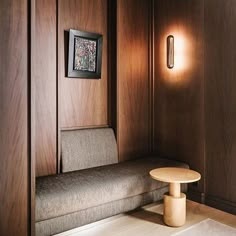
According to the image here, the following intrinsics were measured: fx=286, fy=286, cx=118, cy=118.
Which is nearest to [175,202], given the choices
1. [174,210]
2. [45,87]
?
[174,210]

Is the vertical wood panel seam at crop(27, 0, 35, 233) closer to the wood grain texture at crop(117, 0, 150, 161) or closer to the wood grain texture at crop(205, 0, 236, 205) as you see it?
the wood grain texture at crop(117, 0, 150, 161)

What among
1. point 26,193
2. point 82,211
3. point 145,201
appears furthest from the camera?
point 145,201

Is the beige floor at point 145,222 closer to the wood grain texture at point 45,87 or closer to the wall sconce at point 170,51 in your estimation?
the wood grain texture at point 45,87

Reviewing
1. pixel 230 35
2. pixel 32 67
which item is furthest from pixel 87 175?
pixel 230 35

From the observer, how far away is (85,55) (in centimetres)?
296

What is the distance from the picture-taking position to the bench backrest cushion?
9.16ft

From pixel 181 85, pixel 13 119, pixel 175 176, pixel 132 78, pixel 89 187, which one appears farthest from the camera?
pixel 132 78

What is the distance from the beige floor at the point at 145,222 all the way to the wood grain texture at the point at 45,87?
69cm

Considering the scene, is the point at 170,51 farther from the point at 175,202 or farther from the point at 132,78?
the point at 175,202

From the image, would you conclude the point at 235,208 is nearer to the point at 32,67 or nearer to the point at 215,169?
the point at 215,169

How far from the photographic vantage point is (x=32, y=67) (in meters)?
1.83

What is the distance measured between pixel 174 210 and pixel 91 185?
72 centimetres

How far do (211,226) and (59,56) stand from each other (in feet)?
6.77

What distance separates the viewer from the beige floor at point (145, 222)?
232 centimetres
